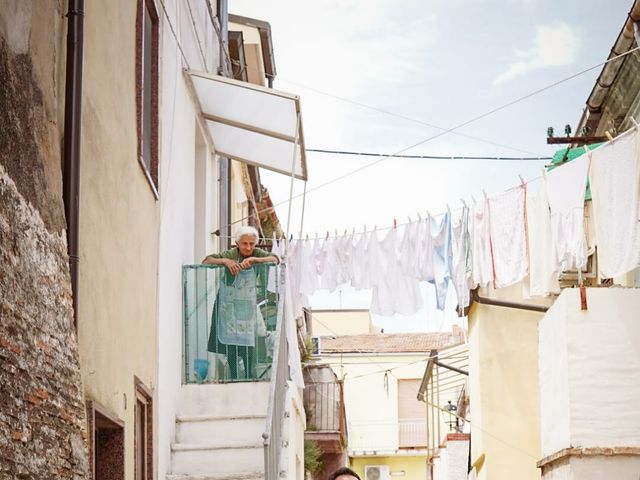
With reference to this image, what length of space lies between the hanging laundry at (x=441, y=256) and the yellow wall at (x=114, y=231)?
651 cm

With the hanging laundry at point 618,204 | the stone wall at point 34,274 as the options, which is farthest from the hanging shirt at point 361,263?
the stone wall at point 34,274

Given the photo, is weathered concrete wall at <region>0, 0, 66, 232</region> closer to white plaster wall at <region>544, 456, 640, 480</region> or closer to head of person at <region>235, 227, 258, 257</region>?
head of person at <region>235, 227, 258, 257</region>

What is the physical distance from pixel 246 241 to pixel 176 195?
93 cm

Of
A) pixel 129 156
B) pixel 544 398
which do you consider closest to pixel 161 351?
pixel 129 156

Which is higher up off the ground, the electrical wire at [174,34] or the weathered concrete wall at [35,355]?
the electrical wire at [174,34]

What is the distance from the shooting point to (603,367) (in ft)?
47.6

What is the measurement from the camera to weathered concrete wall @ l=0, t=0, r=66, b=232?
6.57 meters

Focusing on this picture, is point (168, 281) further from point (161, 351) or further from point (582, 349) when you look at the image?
point (582, 349)

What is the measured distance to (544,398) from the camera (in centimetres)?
1634

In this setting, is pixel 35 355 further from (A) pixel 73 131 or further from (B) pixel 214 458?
(B) pixel 214 458

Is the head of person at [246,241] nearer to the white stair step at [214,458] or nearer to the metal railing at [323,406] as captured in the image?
the white stair step at [214,458]

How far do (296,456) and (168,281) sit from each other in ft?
11.5

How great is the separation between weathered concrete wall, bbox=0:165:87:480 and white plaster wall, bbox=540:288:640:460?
8.16m

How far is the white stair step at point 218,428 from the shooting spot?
13062mm
